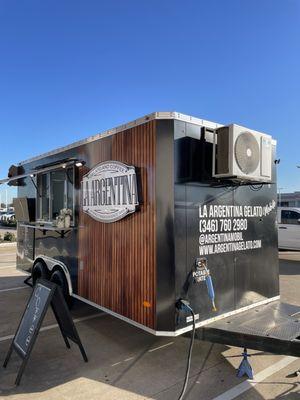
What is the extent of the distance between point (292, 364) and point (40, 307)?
311 cm

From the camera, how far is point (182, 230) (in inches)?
164

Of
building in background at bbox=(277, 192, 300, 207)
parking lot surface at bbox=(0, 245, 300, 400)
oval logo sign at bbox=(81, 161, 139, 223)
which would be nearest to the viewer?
parking lot surface at bbox=(0, 245, 300, 400)

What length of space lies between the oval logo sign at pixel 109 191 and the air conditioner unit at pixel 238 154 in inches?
39.8

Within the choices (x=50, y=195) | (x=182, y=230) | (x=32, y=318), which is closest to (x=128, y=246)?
(x=182, y=230)

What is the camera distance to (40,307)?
4340mm

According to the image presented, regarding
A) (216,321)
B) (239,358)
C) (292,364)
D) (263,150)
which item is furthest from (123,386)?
(263,150)

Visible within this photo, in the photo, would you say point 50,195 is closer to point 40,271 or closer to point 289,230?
point 40,271

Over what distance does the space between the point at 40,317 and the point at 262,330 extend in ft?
7.99

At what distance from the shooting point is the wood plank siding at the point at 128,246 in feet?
13.7

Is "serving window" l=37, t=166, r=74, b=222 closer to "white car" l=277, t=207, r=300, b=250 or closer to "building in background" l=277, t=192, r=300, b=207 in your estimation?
"white car" l=277, t=207, r=300, b=250

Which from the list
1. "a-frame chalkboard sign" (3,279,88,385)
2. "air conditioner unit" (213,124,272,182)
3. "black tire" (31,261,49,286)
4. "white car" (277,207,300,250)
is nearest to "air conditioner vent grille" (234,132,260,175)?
"air conditioner unit" (213,124,272,182)

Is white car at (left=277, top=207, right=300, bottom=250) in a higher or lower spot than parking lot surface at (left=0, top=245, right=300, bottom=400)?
higher

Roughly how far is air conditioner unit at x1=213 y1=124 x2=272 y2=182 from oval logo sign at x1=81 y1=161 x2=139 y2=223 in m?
1.01

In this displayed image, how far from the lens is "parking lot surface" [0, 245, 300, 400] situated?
384 centimetres
